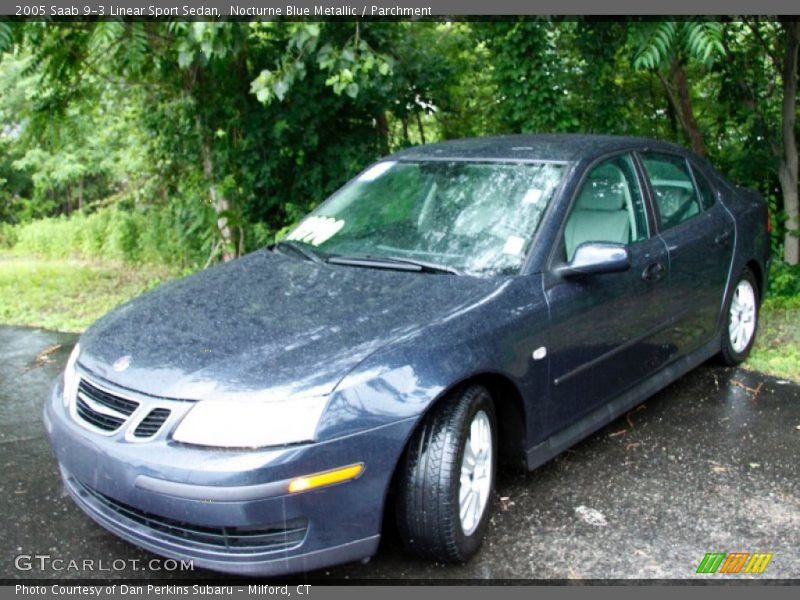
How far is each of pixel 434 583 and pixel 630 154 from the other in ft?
8.27

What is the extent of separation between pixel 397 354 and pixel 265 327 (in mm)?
564

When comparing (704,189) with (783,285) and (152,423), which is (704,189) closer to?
(783,285)

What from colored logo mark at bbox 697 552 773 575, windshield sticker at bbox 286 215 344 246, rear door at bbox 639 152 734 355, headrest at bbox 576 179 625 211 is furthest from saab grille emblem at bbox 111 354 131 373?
rear door at bbox 639 152 734 355

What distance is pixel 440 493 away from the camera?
10.3 ft

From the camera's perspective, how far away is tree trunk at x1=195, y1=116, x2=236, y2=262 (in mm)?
8969

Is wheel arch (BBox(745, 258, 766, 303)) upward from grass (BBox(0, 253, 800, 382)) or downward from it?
upward

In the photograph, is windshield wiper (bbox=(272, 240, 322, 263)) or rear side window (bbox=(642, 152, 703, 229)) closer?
windshield wiper (bbox=(272, 240, 322, 263))

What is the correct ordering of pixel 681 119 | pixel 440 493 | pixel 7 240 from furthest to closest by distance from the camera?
pixel 7 240 < pixel 681 119 < pixel 440 493

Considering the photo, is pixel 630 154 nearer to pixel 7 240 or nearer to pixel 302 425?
pixel 302 425

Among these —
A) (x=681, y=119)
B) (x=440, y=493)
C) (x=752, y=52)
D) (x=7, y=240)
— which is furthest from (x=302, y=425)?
(x=7, y=240)

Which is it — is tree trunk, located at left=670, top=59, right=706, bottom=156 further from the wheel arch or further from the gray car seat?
the gray car seat

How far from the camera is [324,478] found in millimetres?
2900

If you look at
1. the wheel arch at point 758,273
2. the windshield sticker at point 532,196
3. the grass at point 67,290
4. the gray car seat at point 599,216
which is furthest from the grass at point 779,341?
the grass at point 67,290

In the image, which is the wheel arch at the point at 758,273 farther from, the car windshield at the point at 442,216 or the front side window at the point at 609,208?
the car windshield at the point at 442,216
